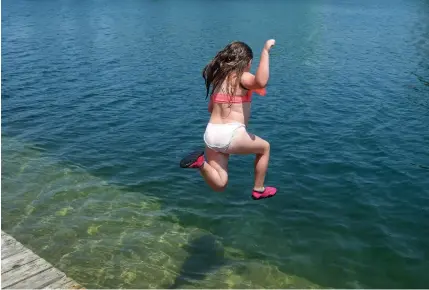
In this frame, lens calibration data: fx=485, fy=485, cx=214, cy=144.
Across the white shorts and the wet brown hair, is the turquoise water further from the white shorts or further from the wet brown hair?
the wet brown hair

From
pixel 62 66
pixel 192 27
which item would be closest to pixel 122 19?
pixel 192 27

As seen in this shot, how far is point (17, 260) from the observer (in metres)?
9.89

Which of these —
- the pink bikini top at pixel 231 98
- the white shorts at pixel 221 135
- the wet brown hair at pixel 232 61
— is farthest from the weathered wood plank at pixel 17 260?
the wet brown hair at pixel 232 61

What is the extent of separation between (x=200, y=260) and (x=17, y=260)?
4.20 meters

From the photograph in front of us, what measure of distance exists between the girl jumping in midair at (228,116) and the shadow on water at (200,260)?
4410 millimetres

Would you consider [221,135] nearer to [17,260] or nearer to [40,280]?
[40,280]

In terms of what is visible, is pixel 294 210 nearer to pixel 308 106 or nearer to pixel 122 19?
pixel 308 106

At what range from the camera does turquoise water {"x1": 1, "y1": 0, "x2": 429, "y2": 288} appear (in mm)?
11758

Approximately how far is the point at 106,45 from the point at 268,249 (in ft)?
113

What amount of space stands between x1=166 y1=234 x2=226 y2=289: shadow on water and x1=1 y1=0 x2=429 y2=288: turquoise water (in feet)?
0.16

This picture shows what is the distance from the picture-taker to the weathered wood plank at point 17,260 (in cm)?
969

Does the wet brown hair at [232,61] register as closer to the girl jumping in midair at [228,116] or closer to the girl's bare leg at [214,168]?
the girl jumping in midair at [228,116]

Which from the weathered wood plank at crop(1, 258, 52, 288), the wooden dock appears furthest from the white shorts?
the weathered wood plank at crop(1, 258, 52, 288)

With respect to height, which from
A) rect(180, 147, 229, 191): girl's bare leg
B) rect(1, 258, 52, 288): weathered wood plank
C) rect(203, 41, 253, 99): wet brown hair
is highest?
rect(203, 41, 253, 99): wet brown hair
